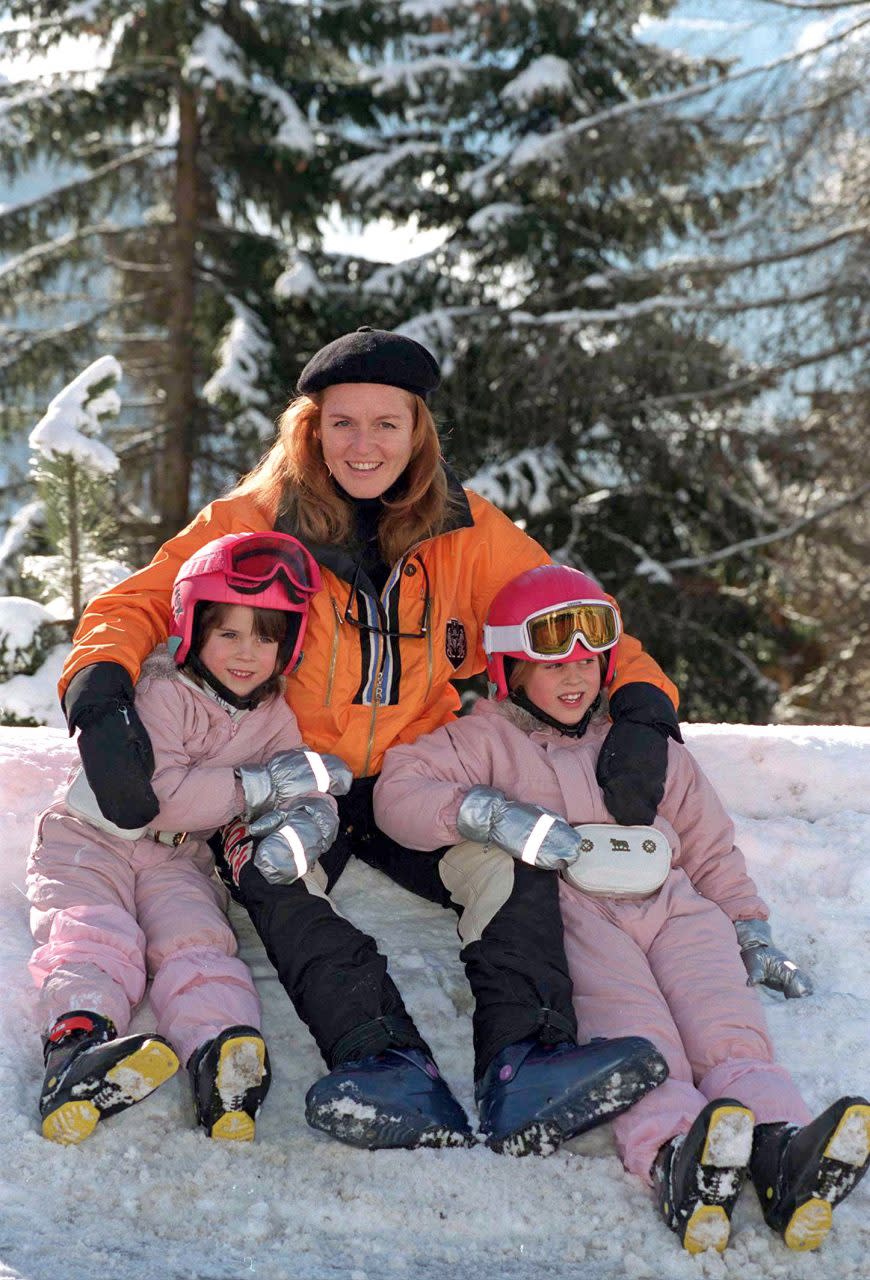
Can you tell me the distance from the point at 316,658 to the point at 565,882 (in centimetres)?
94

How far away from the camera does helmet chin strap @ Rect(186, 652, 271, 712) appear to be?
10.5 ft

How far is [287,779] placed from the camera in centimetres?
303

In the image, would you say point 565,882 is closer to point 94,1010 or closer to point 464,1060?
point 464,1060

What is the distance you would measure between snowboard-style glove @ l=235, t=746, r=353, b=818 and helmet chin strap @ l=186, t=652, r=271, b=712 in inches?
7.4

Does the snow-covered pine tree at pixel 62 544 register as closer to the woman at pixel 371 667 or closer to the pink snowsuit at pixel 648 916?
the woman at pixel 371 667

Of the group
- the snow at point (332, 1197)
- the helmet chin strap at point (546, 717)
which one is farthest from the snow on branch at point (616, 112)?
the snow at point (332, 1197)

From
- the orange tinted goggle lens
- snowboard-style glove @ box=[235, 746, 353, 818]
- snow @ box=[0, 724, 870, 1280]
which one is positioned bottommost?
snow @ box=[0, 724, 870, 1280]

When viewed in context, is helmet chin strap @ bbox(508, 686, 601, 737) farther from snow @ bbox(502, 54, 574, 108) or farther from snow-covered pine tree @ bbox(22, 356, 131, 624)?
snow @ bbox(502, 54, 574, 108)

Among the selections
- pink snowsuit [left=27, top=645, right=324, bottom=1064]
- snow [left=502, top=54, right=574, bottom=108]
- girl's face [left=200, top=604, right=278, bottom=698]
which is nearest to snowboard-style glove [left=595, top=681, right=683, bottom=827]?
pink snowsuit [left=27, top=645, right=324, bottom=1064]

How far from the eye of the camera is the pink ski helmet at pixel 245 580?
312 cm

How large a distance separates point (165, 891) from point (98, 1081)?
0.66m

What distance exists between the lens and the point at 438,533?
3.50 metres

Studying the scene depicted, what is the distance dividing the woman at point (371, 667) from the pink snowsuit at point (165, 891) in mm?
112

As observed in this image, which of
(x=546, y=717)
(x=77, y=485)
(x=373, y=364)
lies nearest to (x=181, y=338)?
(x=77, y=485)
